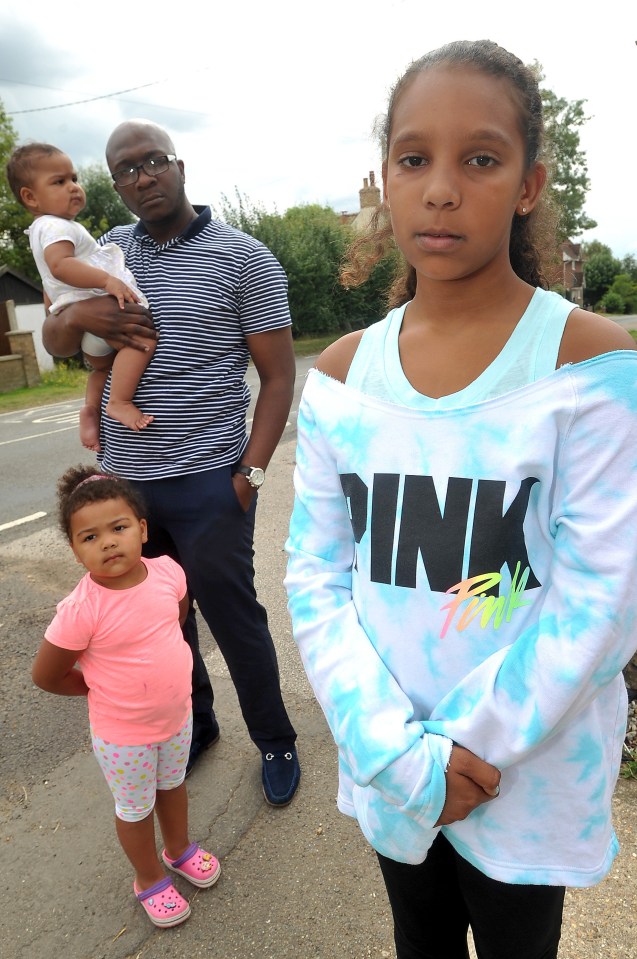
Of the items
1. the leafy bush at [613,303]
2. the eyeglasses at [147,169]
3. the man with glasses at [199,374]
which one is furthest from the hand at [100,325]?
the leafy bush at [613,303]

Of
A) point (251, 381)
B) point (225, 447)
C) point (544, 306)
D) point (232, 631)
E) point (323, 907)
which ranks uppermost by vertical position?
point (544, 306)

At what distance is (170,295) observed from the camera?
2236mm

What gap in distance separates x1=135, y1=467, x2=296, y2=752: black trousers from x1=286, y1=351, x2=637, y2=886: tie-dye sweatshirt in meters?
1.05

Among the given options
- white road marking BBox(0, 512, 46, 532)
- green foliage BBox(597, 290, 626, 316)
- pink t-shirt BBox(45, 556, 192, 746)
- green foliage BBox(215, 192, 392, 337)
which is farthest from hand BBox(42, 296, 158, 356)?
green foliage BBox(597, 290, 626, 316)

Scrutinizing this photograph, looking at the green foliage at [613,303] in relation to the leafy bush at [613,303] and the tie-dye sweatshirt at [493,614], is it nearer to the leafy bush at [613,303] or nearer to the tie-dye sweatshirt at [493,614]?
the leafy bush at [613,303]

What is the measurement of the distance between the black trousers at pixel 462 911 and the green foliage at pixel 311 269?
91.3 feet

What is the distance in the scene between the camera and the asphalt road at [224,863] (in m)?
1.88

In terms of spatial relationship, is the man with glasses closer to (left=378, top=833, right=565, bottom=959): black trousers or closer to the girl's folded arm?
the girl's folded arm

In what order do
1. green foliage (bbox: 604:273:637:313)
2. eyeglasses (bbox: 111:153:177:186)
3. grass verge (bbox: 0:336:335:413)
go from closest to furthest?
eyeglasses (bbox: 111:153:177:186)
grass verge (bbox: 0:336:335:413)
green foliage (bbox: 604:273:637:313)

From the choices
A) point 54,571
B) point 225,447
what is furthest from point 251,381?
point 225,447

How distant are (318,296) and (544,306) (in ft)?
98.7

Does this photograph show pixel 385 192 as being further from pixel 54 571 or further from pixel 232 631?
pixel 54 571

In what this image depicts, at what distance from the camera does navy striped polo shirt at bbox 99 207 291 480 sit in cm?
223

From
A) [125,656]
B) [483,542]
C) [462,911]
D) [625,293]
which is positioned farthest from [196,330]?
[625,293]
